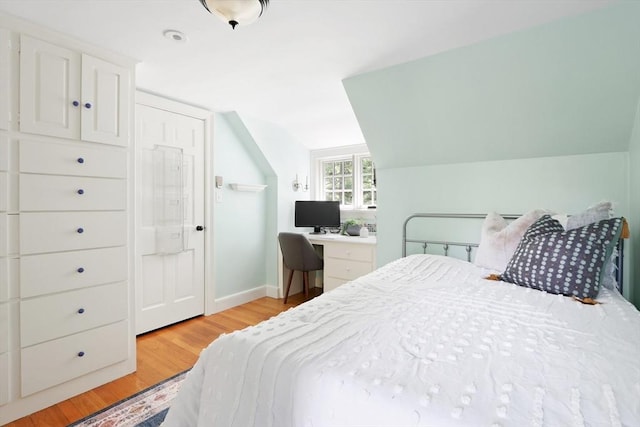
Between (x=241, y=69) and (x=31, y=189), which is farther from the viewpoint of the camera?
(x=241, y=69)

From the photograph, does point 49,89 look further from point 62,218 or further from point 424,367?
point 424,367

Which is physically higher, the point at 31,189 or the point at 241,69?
the point at 241,69

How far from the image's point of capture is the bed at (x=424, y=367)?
641 millimetres

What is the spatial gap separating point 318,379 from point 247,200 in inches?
117

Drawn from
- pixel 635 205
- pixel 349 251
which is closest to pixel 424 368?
pixel 635 205

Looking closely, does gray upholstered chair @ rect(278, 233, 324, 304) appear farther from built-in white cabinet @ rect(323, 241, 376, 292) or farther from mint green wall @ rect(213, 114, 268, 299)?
mint green wall @ rect(213, 114, 268, 299)

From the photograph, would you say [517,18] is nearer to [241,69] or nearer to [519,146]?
[519,146]

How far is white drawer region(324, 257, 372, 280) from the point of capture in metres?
3.04

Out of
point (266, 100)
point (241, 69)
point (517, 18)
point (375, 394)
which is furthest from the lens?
point (266, 100)

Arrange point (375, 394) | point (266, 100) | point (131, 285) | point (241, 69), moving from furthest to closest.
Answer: point (266, 100) → point (241, 69) → point (131, 285) → point (375, 394)

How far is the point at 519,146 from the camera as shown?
2.17 m

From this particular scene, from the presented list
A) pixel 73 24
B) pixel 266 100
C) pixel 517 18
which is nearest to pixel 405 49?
pixel 517 18

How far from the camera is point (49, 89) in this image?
172 centimetres

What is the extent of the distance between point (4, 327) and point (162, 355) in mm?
1000
